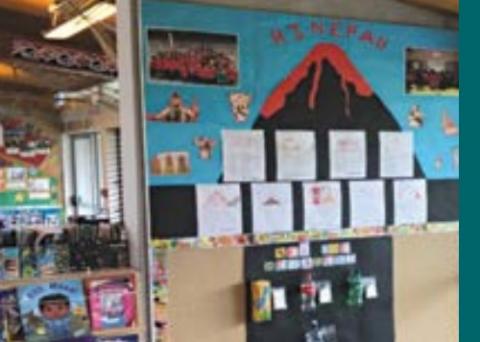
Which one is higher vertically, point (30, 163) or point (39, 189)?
point (30, 163)

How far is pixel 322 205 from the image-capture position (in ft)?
10.4

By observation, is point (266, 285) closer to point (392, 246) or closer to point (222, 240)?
point (222, 240)

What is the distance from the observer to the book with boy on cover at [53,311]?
8.37ft

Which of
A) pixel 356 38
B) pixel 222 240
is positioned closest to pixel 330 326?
pixel 222 240

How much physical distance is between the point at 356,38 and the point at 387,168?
704 millimetres

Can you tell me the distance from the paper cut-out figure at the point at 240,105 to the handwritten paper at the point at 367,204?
0.69 meters

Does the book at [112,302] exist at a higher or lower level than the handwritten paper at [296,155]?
lower

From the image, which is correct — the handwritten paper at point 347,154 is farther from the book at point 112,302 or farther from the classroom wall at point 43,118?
the classroom wall at point 43,118

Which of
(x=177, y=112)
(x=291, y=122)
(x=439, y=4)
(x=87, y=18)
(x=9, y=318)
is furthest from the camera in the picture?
(x=87, y=18)

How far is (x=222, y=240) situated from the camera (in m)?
2.97

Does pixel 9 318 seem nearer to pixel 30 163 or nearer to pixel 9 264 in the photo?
pixel 9 264

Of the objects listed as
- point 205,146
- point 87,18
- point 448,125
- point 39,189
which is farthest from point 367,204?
point 39,189

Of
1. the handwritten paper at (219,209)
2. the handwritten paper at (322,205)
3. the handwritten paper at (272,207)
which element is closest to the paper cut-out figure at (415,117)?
the handwritten paper at (322,205)

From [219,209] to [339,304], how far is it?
33.3 inches
